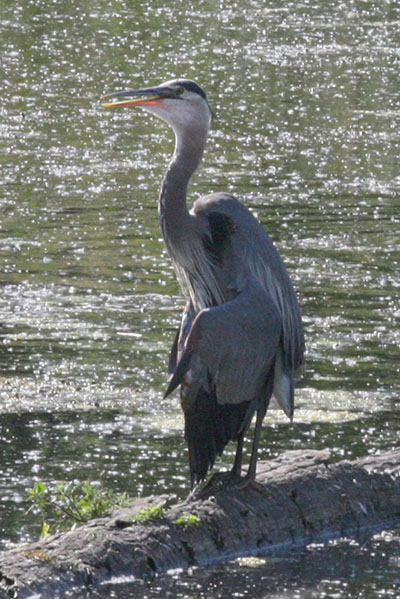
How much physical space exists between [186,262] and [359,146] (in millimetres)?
9938

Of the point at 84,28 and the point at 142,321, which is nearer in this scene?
the point at 142,321

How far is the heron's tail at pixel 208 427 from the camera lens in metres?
5.75

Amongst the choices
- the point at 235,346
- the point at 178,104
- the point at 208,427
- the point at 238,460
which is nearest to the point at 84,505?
the point at 208,427

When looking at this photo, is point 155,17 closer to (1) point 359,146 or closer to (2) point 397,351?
(1) point 359,146

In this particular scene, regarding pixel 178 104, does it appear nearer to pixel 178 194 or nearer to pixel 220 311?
pixel 178 194

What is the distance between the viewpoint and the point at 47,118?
16.6 metres

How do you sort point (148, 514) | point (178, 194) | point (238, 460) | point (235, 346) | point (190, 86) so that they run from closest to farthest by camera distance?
point (148, 514)
point (235, 346)
point (238, 460)
point (178, 194)
point (190, 86)

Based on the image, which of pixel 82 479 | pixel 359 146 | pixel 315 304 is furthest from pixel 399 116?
pixel 82 479

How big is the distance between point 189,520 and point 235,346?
79 centimetres

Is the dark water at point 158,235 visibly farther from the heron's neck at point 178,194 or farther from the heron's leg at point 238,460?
the heron's neck at point 178,194

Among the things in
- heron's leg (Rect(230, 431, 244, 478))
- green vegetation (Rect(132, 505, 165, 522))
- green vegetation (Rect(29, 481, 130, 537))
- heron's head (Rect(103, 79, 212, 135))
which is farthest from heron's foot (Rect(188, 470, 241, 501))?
heron's head (Rect(103, 79, 212, 135))

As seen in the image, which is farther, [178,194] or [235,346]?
[178,194]

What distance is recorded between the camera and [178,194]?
20.4 feet

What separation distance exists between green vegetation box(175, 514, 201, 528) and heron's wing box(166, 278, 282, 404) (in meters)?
0.55
